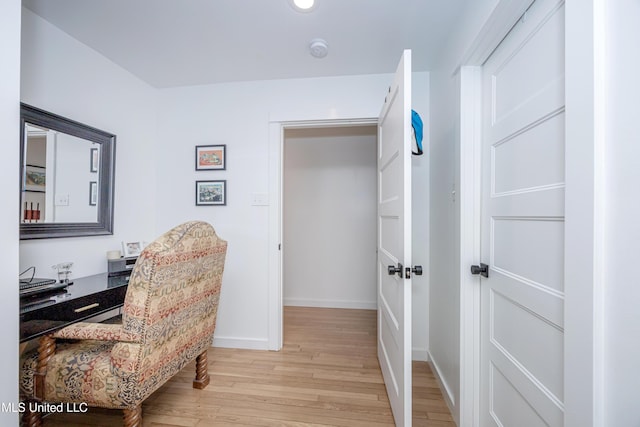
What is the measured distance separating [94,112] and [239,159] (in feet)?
3.60

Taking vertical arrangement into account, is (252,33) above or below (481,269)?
above

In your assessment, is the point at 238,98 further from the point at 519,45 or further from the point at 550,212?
the point at 550,212

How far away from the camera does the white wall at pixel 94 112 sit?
1630 millimetres

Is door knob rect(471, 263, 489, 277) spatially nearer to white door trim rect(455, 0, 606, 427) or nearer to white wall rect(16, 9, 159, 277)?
white door trim rect(455, 0, 606, 427)

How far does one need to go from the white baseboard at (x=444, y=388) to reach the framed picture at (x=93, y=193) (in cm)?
281

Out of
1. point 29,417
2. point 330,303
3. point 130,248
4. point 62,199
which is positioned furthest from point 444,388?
point 62,199

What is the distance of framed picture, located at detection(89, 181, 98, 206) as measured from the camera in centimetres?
198

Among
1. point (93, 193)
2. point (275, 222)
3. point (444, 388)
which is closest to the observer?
point (444, 388)

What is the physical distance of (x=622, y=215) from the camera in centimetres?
62

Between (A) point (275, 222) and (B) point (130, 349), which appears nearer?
(B) point (130, 349)

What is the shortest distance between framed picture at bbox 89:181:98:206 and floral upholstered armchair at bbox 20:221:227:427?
3.32 ft

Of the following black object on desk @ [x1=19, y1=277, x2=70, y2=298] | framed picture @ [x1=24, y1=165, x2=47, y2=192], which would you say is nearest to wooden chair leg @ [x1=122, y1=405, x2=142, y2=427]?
black object on desk @ [x1=19, y1=277, x2=70, y2=298]

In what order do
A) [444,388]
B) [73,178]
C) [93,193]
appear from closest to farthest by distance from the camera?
[444,388], [73,178], [93,193]

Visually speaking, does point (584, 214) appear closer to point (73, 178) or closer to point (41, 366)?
point (41, 366)
